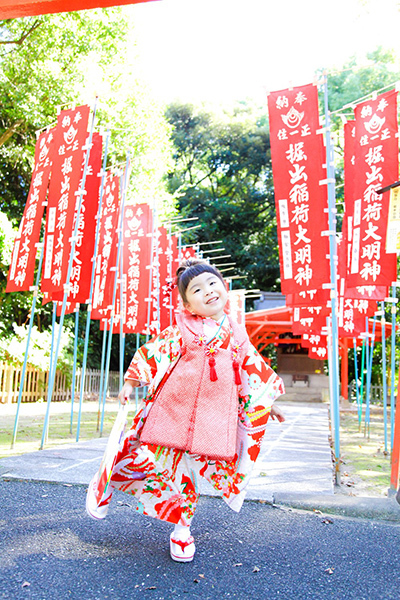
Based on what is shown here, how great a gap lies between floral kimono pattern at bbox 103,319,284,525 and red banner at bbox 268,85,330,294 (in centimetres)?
224

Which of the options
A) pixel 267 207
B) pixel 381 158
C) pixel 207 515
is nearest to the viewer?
pixel 207 515

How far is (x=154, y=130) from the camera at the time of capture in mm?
14328

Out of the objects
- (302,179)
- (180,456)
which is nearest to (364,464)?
(302,179)

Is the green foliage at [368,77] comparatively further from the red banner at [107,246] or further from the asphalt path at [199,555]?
the asphalt path at [199,555]

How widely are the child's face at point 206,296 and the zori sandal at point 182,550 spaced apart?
100 centimetres

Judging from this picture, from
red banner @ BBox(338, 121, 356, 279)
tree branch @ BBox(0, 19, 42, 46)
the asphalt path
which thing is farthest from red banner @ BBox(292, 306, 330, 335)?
tree branch @ BBox(0, 19, 42, 46)

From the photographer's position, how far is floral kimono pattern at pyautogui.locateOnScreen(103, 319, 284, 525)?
2311 millimetres

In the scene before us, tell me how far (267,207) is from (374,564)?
23.0 m

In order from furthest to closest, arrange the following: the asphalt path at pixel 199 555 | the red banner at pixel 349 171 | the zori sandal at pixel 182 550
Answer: the red banner at pixel 349 171 < the zori sandal at pixel 182 550 < the asphalt path at pixel 199 555

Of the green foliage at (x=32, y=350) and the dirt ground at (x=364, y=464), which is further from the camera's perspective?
the green foliage at (x=32, y=350)

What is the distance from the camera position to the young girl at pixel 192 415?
225 centimetres

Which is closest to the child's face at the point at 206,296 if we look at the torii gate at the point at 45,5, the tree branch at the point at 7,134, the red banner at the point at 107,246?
the torii gate at the point at 45,5

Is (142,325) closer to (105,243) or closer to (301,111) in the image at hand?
(105,243)

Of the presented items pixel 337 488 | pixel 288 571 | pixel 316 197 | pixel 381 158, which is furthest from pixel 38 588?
pixel 381 158
